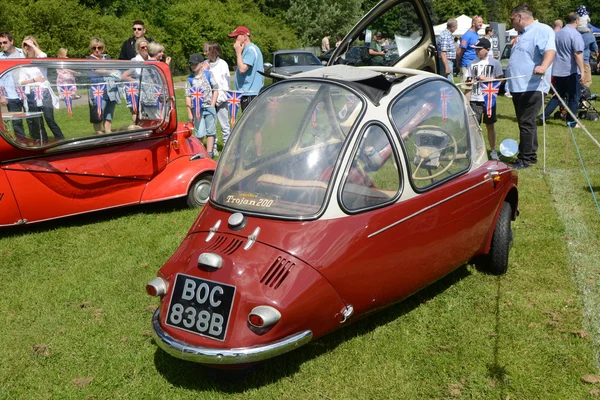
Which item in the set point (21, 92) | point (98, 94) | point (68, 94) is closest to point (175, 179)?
point (98, 94)

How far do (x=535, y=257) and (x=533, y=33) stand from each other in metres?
3.98

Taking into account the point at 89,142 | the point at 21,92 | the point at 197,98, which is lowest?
the point at 197,98

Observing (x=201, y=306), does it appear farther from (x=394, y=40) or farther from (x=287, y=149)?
(x=394, y=40)

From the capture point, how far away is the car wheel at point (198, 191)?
7.02m

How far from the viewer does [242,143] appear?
4180mm

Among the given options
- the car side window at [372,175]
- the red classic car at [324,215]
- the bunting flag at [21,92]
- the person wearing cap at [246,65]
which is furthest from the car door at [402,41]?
the person wearing cap at [246,65]

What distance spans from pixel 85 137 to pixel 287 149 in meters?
3.16

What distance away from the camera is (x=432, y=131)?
4309mm

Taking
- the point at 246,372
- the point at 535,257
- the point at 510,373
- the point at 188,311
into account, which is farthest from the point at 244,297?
the point at 535,257

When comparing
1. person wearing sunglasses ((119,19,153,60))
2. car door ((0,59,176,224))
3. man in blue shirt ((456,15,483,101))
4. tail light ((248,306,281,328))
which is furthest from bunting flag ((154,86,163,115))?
man in blue shirt ((456,15,483,101))

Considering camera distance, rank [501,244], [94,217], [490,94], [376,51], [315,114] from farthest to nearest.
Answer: [490,94] → [94,217] → [376,51] → [501,244] → [315,114]

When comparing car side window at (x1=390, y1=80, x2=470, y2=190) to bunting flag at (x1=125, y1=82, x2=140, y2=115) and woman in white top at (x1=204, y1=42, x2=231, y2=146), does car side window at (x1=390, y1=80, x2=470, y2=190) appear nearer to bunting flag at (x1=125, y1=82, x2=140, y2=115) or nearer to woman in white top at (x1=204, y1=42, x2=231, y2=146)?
bunting flag at (x1=125, y1=82, x2=140, y2=115)

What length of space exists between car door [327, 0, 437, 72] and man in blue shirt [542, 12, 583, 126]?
5.78m

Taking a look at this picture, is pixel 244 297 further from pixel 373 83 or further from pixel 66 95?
pixel 66 95
